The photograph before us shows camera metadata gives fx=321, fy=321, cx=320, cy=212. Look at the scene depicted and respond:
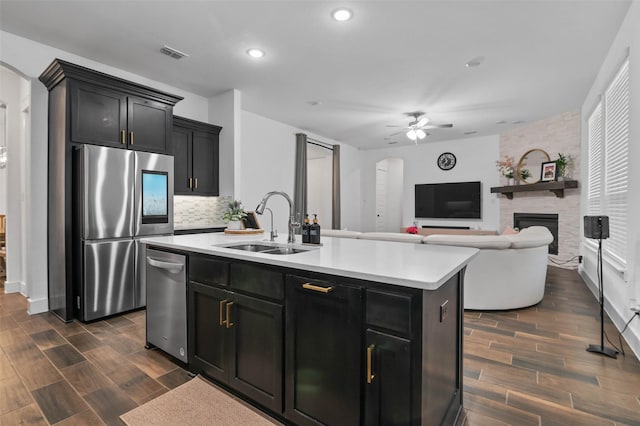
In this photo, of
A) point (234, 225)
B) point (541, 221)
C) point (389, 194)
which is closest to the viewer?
point (234, 225)

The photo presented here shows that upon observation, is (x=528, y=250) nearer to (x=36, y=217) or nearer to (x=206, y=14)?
(x=206, y=14)

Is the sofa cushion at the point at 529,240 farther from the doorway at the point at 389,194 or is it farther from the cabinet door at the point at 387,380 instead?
the doorway at the point at 389,194

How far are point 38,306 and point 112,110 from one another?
231 centimetres

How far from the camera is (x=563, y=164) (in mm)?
6207

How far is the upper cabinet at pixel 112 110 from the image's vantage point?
3244mm

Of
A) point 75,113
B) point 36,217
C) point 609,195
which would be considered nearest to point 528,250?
point 609,195

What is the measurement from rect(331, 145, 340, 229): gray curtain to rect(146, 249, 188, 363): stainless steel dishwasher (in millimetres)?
5680

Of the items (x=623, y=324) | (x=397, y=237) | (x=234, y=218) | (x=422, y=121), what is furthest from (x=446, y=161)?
(x=234, y=218)

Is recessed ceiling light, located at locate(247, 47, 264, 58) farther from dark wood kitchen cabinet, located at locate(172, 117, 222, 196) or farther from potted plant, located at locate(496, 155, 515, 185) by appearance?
potted plant, located at locate(496, 155, 515, 185)

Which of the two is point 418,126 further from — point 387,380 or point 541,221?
point 387,380

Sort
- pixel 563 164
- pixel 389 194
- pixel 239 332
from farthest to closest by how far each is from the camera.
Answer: pixel 389 194 → pixel 563 164 → pixel 239 332

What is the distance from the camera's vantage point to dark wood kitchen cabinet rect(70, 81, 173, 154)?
3.29m

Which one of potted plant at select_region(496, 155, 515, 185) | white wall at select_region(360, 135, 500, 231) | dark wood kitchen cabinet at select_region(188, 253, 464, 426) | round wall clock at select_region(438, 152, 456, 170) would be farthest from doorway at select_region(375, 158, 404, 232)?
dark wood kitchen cabinet at select_region(188, 253, 464, 426)

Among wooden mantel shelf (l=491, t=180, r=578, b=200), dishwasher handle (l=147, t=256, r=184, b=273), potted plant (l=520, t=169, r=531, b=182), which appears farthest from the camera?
potted plant (l=520, t=169, r=531, b=182)
